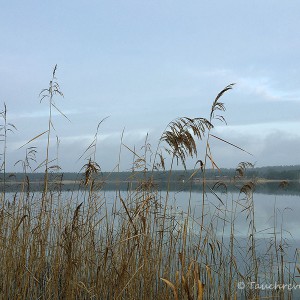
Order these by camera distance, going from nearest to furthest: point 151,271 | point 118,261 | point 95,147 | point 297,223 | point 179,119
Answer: point 179,119
point 151,271
point 118,261
point 95,147
point 297,223

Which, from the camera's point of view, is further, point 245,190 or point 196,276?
point 245,190

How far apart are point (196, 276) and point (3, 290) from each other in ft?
8.03

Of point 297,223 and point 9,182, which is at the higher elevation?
point 9,182

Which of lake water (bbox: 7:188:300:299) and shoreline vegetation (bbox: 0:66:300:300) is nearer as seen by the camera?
shoreline vegetation (bbox: 0:66:300:300)

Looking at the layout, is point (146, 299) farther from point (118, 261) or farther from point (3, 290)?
point (3, 290)

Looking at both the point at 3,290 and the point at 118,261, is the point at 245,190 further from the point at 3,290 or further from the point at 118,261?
the point at 3,290

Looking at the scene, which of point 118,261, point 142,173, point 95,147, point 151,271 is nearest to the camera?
point 151,271

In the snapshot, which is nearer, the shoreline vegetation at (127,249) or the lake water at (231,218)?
the shoreline vegetation at (127,249)

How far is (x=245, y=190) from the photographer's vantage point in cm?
554

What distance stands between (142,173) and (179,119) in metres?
1.73

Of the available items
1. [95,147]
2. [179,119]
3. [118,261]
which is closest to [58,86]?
[95,147]

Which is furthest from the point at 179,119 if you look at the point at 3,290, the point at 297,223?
the point at 297,223

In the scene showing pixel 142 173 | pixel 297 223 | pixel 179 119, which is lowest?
pixel 297 223

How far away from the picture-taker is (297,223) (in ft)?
41.8
